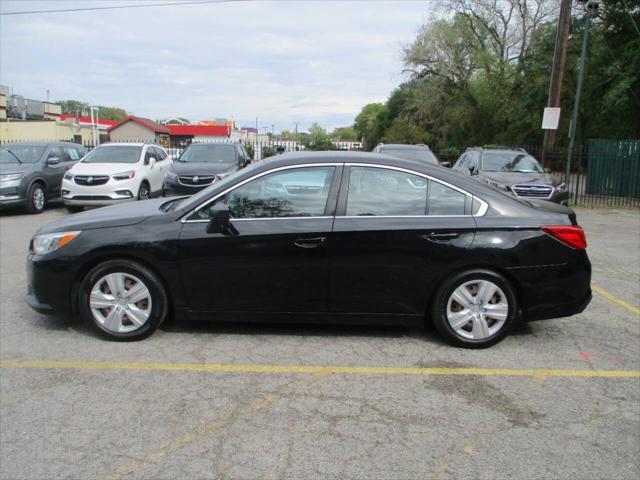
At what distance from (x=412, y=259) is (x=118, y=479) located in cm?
267

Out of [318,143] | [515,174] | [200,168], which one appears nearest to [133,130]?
[318,143]

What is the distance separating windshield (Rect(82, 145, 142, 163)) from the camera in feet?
43.7

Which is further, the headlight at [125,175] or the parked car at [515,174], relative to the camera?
the headlight at [125,175]

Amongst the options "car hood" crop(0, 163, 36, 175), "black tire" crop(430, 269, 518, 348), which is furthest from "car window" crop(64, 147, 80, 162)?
"black tire" crop(430, 269, 518, 348)

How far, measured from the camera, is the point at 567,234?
446 cm

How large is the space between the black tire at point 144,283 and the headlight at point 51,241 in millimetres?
353

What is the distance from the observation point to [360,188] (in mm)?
4516

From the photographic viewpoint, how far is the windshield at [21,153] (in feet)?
43.2

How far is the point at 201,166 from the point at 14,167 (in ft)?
14.4

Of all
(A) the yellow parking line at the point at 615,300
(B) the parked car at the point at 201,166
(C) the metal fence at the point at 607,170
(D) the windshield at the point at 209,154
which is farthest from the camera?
(C) the metal fence at the point at 607,170

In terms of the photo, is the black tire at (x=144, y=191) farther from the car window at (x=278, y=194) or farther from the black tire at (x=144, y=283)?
the car window at (x=278, y=194)

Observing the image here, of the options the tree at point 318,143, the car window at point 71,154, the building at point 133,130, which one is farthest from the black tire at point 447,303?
the building at point 133,130

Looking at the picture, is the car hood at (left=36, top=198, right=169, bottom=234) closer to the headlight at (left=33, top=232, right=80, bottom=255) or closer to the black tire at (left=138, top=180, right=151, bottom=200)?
the headlight at (left=33, top=232, right=80, bottom=255)

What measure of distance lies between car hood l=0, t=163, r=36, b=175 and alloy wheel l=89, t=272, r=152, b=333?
9577 mm
